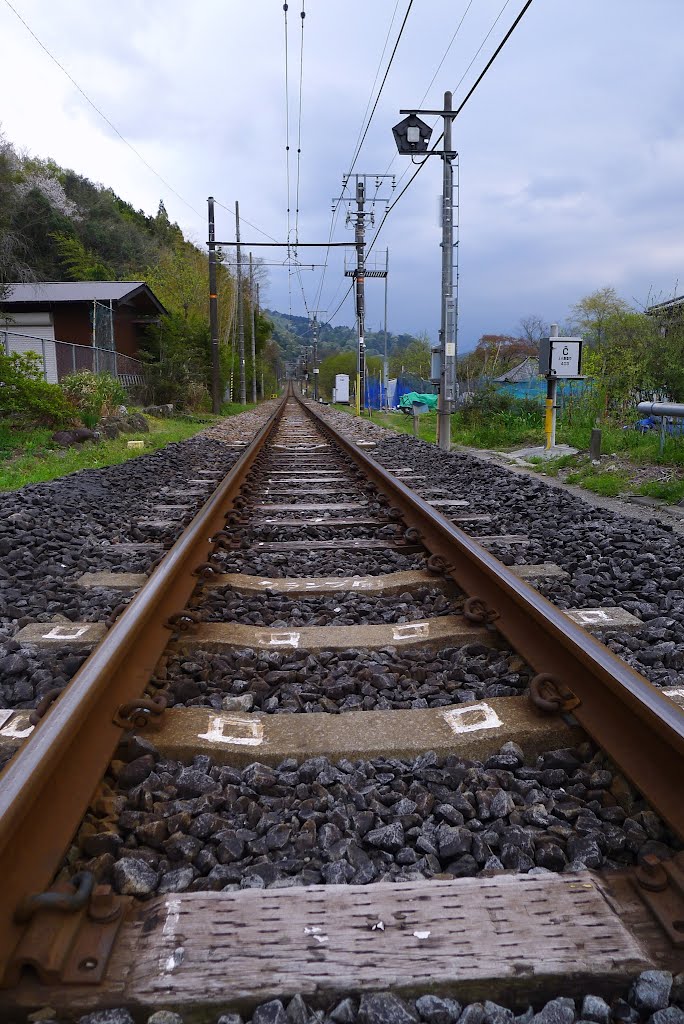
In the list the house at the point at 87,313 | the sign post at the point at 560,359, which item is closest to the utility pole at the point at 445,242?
the sign post at the point at 560,359

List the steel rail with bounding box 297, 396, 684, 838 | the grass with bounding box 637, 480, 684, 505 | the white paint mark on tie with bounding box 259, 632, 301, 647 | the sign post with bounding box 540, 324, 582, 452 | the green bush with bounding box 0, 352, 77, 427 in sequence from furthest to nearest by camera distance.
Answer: the sign post with bounding box 540, 324, 582, 452, the green bush with bounding box 0, 352, 77, 427, the grass with bounding box 637, 480, 684, 505, the white paint mark on tie with bounding box 259, 632, 301, 647, the steel rail with bounding box 297, 396, 684, 838

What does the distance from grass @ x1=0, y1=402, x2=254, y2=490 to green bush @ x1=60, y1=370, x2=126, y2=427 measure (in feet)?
2.32

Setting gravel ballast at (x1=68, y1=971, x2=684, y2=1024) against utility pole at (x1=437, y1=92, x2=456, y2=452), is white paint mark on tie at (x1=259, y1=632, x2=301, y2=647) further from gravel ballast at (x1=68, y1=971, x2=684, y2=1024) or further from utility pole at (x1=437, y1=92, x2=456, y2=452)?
utility pole at (x1=437, y1=92, x2=456, y2=452)

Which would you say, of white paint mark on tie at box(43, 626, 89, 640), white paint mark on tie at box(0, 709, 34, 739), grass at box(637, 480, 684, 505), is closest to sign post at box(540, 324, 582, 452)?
grass at box(637, 480, 684, 505)

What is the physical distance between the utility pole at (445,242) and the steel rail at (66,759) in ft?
35.3

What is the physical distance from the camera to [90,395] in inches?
567

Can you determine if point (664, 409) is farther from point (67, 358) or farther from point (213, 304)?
point (213, 304)

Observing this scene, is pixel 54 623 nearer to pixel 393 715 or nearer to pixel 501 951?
pixel 393 715

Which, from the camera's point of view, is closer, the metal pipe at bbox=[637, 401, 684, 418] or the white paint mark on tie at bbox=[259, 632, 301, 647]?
the white paint mark on tie at bbox=[259, 632, 301, 647]

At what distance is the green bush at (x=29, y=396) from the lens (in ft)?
39.5

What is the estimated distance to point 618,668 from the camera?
95.0 inches

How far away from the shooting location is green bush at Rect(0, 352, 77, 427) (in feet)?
39.5

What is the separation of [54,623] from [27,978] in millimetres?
2175

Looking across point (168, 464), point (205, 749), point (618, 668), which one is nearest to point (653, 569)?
point (618, 668)
